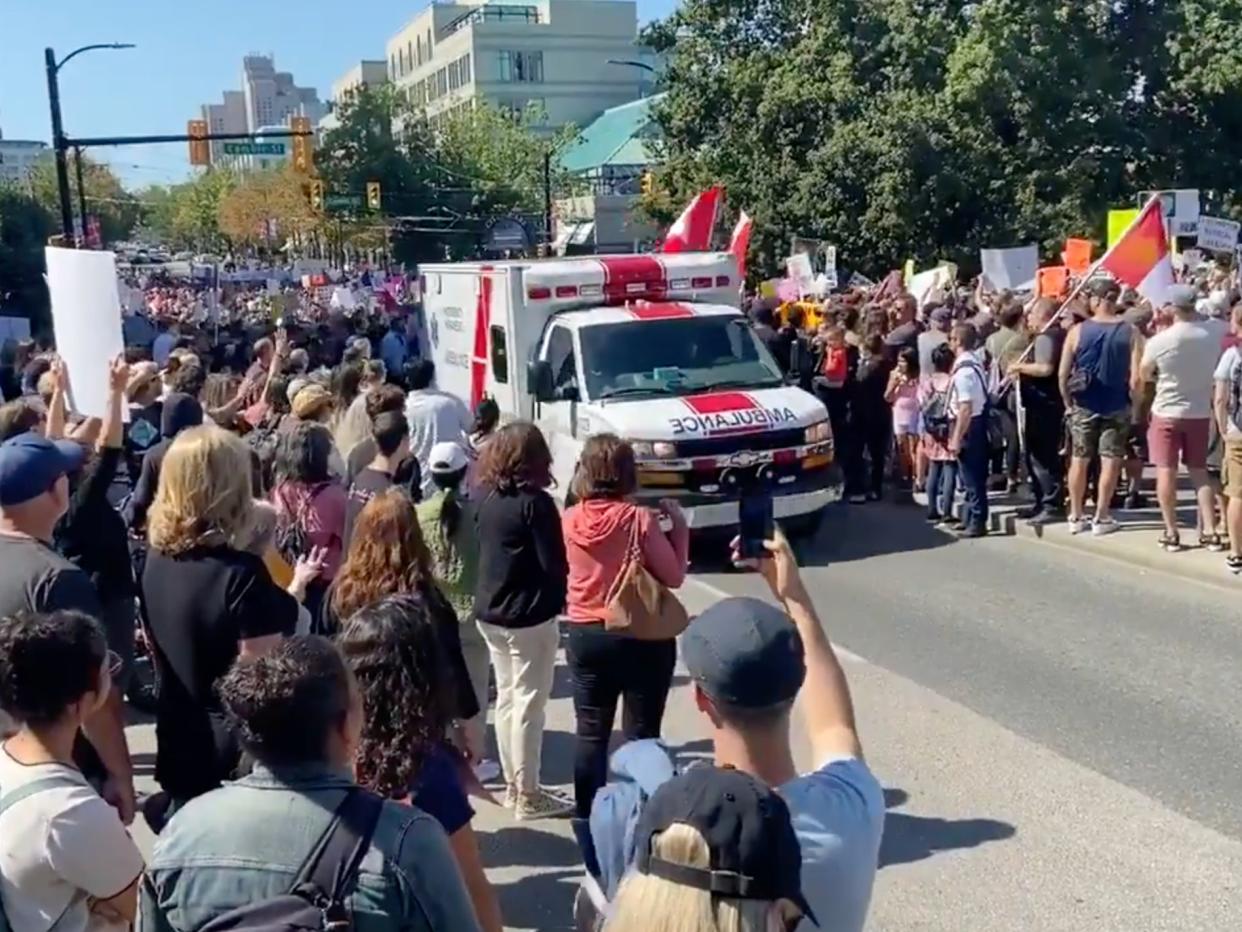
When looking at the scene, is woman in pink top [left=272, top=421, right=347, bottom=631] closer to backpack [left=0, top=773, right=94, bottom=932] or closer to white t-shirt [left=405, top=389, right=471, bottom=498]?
white t-shirt [left=405, top=389, right=471, bottom=498]

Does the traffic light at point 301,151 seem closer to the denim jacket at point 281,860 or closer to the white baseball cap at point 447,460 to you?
the white baseball cap at point 447,460

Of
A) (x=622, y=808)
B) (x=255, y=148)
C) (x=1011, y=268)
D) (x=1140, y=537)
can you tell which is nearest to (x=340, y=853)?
(x=622, y=808)

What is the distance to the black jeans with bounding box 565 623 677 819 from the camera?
18.5 feet

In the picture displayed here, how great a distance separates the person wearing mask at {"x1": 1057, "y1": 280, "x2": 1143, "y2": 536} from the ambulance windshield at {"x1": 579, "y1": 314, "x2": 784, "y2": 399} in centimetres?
237

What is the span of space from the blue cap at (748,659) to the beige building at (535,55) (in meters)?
110

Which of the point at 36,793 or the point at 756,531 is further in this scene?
the point at 756,531

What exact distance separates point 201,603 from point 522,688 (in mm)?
2156

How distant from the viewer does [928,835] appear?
6059mm

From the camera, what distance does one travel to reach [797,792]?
262cm

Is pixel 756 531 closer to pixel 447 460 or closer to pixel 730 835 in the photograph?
pixel 730 835

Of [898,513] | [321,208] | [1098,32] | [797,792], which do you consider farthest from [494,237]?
[797,792]

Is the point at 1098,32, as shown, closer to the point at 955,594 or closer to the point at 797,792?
the point at 955,594

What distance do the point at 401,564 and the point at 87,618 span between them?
1.64m

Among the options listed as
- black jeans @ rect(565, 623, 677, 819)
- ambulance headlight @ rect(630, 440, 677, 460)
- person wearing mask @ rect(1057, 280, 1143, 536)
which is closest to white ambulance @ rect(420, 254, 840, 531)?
ambulance headlight @ rect(630, 440, 677, 460)
